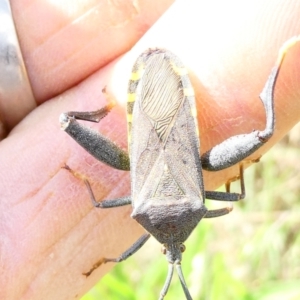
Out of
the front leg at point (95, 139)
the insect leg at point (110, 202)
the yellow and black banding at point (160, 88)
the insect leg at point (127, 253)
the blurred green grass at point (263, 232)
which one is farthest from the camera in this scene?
the blurred green grass at point (263, 232)

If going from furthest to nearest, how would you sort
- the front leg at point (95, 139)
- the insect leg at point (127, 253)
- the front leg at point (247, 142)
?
the insect leg at point (127, 253), the front leg at point (95, 139), the front leg at point (247, 142)

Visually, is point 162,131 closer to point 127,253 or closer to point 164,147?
point 164,147

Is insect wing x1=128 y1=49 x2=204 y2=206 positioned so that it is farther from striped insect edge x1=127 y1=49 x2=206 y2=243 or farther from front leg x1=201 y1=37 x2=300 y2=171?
front leg x1=201 y1=37 x2=300 y2=171

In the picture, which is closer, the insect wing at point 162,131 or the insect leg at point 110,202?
the insect wing at point 162,131

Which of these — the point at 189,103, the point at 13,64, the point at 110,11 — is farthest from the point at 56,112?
the point at 189,103

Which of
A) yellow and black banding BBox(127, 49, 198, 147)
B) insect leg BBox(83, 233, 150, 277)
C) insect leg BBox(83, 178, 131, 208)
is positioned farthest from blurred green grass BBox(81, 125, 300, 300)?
yellow and black banding BBox(127, 49, 198, 147)

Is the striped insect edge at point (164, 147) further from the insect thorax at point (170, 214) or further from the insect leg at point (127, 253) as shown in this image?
the insect leg at point (127, 253)

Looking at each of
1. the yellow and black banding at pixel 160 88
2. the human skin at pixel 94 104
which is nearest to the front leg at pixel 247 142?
the human skin at pixel 94 104
